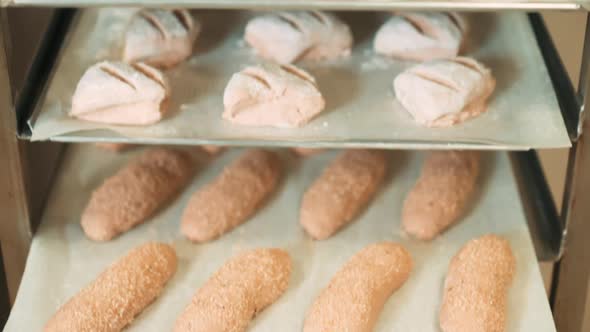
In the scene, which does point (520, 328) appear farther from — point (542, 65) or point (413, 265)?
point (542, 65)

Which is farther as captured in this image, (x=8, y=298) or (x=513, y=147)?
(x=8, y=298)

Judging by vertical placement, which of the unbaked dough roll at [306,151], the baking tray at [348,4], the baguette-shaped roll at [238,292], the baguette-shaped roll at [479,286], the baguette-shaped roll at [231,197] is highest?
the baking tray at [348,4]

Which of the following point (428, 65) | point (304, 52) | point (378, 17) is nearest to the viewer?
point (428, 65)

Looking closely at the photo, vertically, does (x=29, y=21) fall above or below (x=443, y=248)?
above

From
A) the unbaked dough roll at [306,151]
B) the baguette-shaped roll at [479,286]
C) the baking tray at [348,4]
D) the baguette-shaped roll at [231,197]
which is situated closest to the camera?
the baking tray at [348,4]

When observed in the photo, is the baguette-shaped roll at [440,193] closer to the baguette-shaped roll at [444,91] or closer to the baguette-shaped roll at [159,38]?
the baguette-shaped roll at [444,91]

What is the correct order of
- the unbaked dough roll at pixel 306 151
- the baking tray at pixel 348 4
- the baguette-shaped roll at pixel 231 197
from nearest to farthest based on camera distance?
the baking tray at pixel 348 4, the baguette-shaped roll at pixel 231 197, the unbaked dough roll at pixel 306 151

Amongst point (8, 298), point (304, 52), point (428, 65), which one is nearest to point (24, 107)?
point (8, 298)

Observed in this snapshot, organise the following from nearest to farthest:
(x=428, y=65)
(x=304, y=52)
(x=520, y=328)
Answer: (x=520, y=328) → (x=428, y=65) → (x=304, y=52)

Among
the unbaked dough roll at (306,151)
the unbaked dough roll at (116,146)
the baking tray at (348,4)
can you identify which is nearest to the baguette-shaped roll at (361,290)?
the unbaked dough roll at (306,151)
